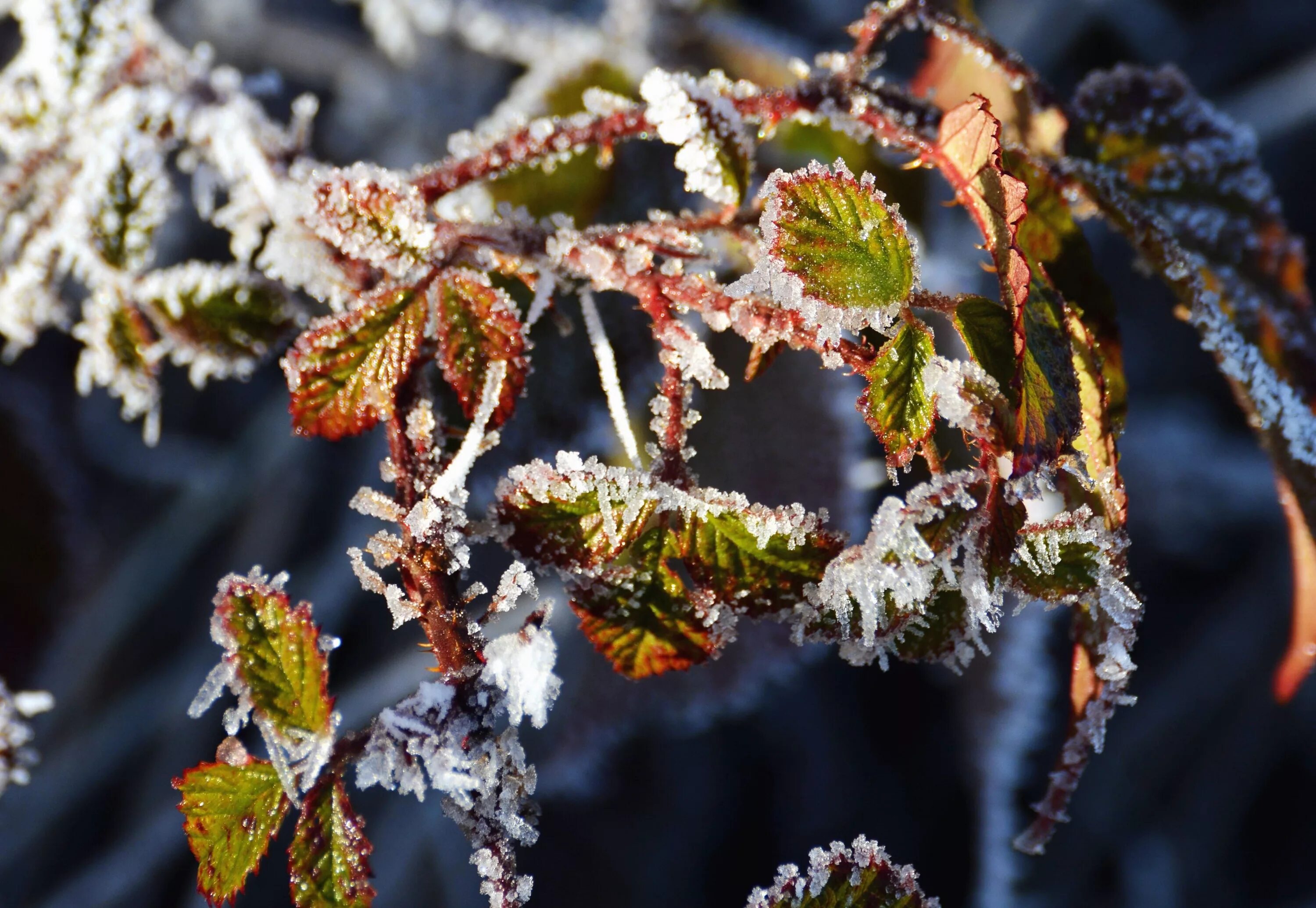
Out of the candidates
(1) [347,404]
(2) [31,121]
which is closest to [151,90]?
(2) [31,121]

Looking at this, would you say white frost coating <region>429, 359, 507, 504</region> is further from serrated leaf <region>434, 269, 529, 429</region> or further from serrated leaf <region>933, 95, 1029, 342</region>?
serrated leaf <region>933, 95, 1029, 342</region>

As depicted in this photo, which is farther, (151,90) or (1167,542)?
(1167,542)

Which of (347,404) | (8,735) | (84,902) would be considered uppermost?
(347,404)

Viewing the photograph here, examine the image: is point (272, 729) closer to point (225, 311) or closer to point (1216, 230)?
point (225, 311)

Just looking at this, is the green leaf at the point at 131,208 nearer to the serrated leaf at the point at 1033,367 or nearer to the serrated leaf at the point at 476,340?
the serrated leaf at the point at 476,340

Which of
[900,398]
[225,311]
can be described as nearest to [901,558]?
[900,398]

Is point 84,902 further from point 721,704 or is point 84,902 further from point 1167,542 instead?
point 1167,542

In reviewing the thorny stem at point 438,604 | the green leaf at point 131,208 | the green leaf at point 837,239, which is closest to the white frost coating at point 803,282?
the green leaf at point 837,239
